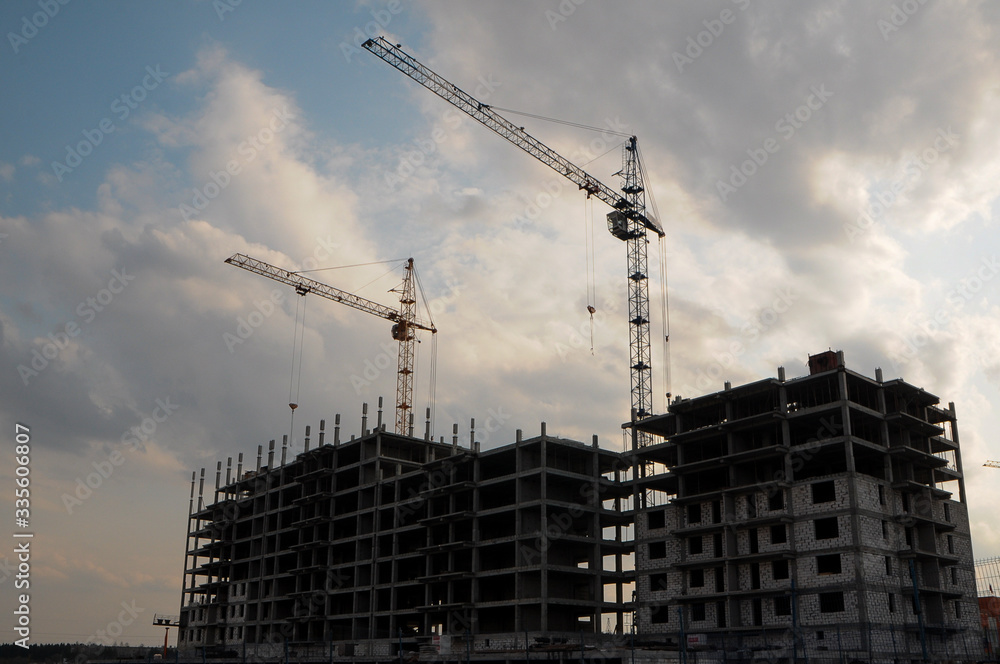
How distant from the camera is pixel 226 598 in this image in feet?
408

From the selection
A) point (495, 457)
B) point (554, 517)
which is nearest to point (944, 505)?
point (554, 517)

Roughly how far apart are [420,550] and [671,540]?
27777 mm

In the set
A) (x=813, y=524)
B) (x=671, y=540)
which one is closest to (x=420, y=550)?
(x=671, y=540)

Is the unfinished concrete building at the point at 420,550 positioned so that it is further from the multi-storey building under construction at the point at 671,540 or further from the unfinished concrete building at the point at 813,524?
the unfinished concrete building at the point at 813,524

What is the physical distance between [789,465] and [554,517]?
2498 cm

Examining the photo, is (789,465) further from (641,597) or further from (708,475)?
(641,597)

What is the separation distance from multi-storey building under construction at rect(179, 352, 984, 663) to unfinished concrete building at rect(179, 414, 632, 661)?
0.28m

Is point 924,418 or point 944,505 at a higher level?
point 924,418

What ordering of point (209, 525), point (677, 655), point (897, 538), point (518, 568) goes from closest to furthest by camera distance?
point (677, 655)
point (897, 538)
point (518, 568)
point (209, 525)

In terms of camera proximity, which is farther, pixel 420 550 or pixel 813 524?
pixel 420 550

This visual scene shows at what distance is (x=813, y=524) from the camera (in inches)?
2724

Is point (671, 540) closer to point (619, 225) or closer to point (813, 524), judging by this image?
point (813, 524)

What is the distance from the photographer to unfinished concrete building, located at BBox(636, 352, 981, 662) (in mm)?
66562

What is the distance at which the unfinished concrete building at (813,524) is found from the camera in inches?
2621
